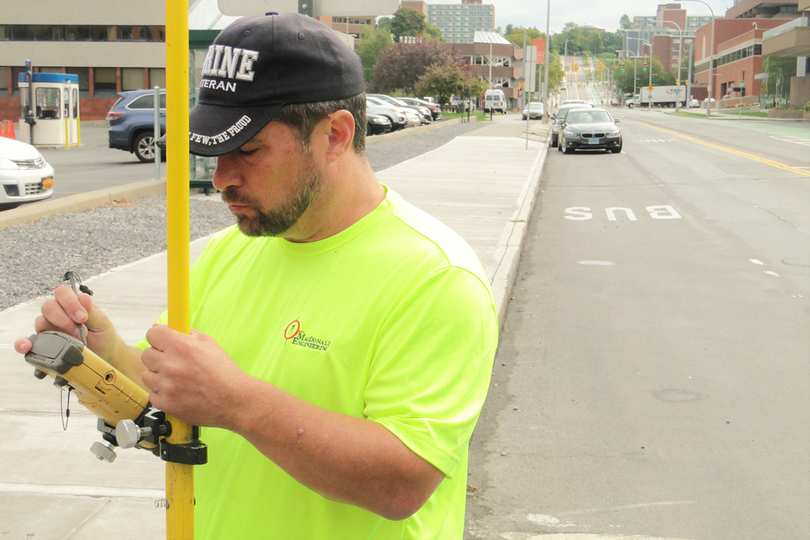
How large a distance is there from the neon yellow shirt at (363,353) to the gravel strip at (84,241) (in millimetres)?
5748

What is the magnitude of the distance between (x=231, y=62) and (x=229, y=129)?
13 centimetres

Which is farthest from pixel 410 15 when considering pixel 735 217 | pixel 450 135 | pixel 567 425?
pixel 567 425

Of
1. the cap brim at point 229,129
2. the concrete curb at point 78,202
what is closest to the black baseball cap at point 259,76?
the cap brim at point 229,129

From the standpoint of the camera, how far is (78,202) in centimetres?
1156

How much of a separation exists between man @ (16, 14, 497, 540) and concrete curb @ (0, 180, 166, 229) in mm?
9229

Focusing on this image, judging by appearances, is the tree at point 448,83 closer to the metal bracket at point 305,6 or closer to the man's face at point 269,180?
the metal bracket at point 305,6

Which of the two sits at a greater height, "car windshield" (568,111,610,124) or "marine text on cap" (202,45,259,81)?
"car windshield" (568,111,610,124)

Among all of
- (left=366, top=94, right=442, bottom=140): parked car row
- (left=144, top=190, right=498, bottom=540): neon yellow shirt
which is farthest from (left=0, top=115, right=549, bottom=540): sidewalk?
(left=366, top=94, right=442, bottom=140): parked car row

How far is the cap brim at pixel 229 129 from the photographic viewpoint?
153 cm

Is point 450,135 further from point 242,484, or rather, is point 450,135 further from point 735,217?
point 242,484

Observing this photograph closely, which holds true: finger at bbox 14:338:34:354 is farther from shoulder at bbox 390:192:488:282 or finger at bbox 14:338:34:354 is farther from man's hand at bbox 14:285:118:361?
shoulder at bbox 390:192:488:282

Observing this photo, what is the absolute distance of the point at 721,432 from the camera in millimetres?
4887

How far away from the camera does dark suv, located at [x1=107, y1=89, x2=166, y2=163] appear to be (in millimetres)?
19609

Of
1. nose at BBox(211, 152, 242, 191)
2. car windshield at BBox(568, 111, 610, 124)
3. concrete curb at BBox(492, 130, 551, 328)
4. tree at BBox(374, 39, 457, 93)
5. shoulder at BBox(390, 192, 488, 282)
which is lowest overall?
concrete curb at BBox(492, 130, 551, 328)
